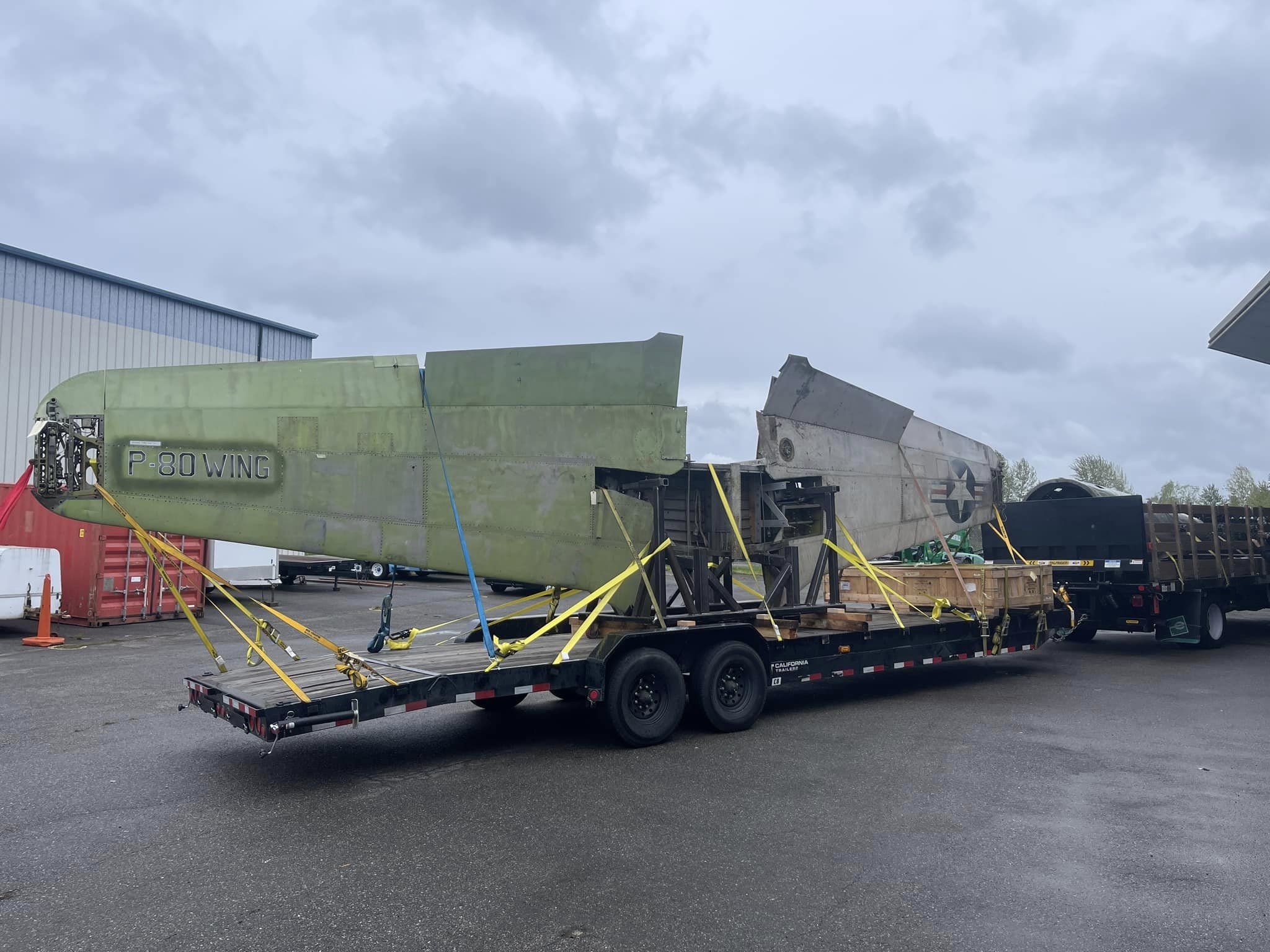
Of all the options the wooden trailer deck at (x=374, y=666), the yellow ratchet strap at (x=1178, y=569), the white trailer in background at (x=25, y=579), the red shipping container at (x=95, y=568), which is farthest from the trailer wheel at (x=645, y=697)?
the white trailer in background at (x=25, y=579)

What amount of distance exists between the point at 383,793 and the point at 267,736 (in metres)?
0.89

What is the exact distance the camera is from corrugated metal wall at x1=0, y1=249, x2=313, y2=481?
73.7ft

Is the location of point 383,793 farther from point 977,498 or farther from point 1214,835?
point 977,498

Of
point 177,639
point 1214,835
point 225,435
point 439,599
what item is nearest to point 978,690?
point 1214,835

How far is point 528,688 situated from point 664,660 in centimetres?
129

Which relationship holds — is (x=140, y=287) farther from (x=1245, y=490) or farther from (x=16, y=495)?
(x=1245, y=490)

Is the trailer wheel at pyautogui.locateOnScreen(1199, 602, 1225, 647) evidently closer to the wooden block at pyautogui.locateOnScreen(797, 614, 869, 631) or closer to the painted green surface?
the wooden block at pyautogui.locateOnScreen(797, 614, 869, 631)

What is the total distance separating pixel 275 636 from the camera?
6754 mm

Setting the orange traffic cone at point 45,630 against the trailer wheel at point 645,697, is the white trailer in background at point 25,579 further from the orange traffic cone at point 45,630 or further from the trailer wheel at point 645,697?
the trailer wheel at point 645,697

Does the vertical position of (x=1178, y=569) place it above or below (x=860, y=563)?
below

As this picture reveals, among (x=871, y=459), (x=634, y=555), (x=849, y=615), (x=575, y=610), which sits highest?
(x=871, y=459)

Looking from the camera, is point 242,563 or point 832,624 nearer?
point 832,624

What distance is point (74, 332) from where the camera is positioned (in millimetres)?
23828

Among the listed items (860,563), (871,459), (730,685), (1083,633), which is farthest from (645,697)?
Result: (1083,633)
